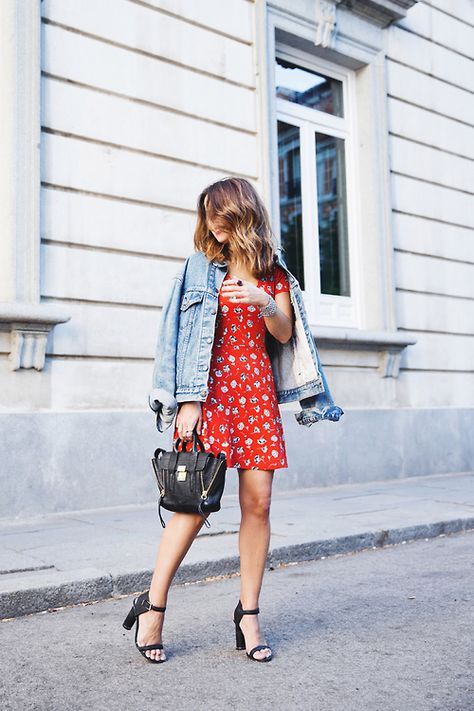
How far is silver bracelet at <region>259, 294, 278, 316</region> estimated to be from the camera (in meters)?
2.97

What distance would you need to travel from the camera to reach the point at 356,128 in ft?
31.7

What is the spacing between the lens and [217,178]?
786 centimetres

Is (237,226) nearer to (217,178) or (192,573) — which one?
(192,573)

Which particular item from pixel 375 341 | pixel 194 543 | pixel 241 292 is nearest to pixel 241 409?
pixel 241 292

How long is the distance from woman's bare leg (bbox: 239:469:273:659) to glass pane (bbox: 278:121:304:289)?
6.05 metres

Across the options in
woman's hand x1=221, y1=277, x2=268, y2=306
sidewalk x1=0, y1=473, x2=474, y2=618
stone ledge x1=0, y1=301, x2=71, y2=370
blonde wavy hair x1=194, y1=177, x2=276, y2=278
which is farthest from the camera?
stone ledge x1=0, y1=301, x2=71, y2=370

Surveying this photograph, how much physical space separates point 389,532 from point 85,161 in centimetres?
392

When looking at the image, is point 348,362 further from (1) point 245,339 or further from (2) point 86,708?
(2) point 86,708

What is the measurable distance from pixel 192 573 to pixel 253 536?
4.98 ft

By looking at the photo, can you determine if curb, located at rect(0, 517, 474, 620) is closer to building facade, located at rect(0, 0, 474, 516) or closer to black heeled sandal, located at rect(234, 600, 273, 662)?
black heeled sandal, located at rect(234, 600, 273, 662)

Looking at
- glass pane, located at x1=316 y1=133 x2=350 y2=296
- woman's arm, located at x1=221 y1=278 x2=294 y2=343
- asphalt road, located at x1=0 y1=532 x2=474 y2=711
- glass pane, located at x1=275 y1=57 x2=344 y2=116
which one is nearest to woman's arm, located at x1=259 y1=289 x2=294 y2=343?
woman's arm, located at x1=221 y1=278 x2=294 y2=343

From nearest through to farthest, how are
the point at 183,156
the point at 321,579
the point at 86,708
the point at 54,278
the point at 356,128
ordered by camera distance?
the point at 86,708 < the point at 321,579 < the point at 54,278 < the point at 183,156 < the point at 356,128

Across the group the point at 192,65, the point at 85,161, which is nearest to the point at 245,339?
the point at 85,161

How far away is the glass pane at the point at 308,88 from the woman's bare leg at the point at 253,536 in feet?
22.4
